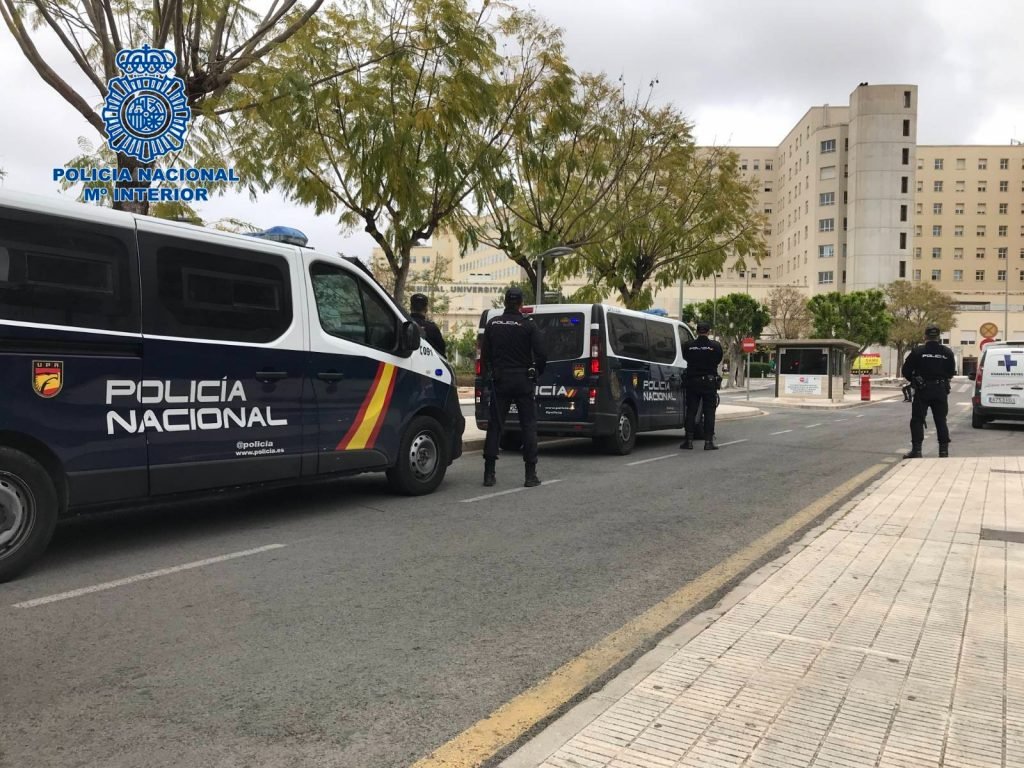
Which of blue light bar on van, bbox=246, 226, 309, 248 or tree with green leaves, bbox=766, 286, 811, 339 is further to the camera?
tree with green leaves, bbox=766, 286, 811, 339

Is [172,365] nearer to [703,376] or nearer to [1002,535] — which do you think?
[1002,535]

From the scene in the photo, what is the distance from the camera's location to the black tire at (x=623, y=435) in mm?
11656

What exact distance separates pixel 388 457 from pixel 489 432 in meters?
1.62

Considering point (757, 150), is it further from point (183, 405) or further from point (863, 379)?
point (183, 405)

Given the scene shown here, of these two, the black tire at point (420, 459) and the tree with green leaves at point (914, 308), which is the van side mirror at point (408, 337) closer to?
the black tire at point (420, 459)

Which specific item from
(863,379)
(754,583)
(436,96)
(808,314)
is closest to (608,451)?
(436,96)

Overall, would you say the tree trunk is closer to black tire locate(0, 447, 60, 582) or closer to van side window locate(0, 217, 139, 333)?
van side window locate(0, 217, 139, 333)

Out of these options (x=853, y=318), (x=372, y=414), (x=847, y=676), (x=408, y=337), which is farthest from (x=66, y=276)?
(x=853, y=318)

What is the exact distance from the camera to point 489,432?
28.8 ft

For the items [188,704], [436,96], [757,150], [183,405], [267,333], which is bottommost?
[188,704]

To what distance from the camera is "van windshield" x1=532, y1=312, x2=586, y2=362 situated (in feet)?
37.2

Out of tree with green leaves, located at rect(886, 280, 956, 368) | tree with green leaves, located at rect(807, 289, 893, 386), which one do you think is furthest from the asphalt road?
tree with green leaves, located at rect(886, 280, 956, 368)

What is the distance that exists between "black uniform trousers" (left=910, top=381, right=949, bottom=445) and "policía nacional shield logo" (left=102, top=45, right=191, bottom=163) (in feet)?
36.4

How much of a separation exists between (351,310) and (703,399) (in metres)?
7.14
